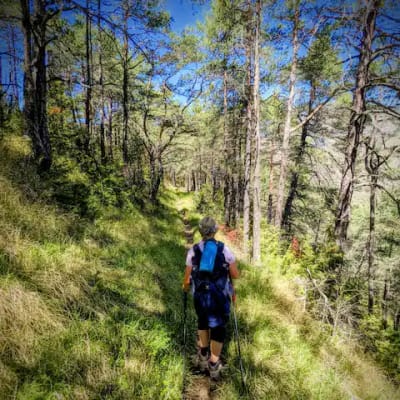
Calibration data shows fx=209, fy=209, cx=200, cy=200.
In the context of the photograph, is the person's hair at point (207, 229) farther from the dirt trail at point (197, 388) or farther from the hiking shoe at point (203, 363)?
the dirt trail at point (197, 388)

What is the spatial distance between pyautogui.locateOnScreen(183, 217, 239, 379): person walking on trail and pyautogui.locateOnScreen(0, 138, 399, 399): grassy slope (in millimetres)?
550

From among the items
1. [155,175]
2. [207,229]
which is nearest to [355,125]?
[207,229]

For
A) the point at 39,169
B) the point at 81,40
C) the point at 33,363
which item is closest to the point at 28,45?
the point at 39,169

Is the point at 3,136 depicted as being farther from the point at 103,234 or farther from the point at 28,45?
the point at 103,234

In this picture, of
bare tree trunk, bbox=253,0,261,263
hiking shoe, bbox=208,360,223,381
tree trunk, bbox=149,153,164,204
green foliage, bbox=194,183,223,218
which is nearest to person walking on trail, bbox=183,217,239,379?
hiking shoe, bbox=208,360,223,381

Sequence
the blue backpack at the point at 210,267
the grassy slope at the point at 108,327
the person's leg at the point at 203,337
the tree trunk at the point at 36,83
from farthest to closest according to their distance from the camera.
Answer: the tree trunk at the point at 36,83 < the person's leg at the point at 203,337 < the blue backpack at the point at 210,267 < the grassy slope at the point at 108,327

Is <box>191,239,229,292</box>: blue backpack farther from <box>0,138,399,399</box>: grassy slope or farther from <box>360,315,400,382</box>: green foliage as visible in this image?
<box>360,315,400,382</box>: green foliage

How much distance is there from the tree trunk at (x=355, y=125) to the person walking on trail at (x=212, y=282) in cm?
389

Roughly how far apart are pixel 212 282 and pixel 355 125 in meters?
4.77

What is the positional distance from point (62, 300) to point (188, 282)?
1698 millimetres

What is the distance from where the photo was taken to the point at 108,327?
2746mm

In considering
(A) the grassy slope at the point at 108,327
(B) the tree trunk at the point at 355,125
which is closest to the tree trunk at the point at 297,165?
(B) the tree trunk at the point at 355,125

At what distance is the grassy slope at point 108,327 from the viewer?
85.3 inches

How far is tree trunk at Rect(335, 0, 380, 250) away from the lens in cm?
444
